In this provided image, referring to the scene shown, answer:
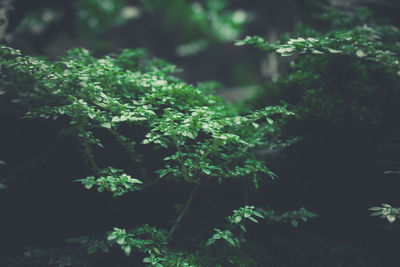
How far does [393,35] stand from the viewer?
119 inches

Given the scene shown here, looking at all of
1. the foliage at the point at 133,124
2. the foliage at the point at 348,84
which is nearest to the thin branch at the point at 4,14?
the foliage at the point at 133,124

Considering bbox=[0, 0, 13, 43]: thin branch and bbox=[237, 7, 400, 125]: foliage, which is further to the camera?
bbox=[0, 0, 13, 43]: thin branch

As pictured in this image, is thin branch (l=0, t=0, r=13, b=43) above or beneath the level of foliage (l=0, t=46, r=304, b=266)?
above

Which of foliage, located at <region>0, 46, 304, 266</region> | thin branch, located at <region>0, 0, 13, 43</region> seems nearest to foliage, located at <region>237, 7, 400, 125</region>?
foliage, located at <region>0, 46, 304, 266</region>

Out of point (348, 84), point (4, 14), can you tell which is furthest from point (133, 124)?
point (4, 14)

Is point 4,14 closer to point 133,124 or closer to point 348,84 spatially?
point 133,124

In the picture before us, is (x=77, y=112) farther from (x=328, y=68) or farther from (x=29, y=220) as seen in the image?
(x=328, y=68)

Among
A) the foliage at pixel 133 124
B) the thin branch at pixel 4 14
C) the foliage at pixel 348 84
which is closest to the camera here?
the foliage at pixel 133 124

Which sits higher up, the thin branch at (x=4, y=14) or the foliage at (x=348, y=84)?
the thin branch at (x=4, y=14)

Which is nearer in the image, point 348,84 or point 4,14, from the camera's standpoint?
point 348,84

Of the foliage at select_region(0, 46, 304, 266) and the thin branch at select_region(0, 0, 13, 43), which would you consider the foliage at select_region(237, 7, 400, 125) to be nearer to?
the foliage at select_region(0, 46, 304, 266)

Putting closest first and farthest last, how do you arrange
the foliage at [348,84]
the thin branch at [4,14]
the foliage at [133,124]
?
1. the foliage at [133,124]
2. the foliage at [348,84]
3. the thin branch at [4,14]

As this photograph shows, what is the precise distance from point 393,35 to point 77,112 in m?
3.37

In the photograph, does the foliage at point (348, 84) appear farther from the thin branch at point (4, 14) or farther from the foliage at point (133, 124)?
the thin branch at point (4, 14)
